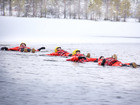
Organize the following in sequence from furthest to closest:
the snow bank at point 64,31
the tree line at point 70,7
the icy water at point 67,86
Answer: the tree line at point 70,7
the snow bank at point 64,31
the icy water at point 67,86

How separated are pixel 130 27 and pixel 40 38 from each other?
13505 mm

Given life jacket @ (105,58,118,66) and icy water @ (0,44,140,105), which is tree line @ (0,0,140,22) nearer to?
life jacket @ (105,58,118,66)

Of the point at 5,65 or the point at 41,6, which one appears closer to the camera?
the point at 5,65

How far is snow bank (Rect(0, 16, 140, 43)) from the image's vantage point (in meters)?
29.8

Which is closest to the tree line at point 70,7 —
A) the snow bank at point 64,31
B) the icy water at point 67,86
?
the snow bank at point 64,31

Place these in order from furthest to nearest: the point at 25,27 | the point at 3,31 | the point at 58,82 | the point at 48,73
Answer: the point at 25,27 < the point at 3,31 < the point at 48,73 < the point at 58,82

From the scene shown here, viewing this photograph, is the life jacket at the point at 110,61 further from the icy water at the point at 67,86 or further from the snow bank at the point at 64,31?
the snow bank at the point at 64,31

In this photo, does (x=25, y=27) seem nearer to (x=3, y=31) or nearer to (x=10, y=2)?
(x=3, y=31)

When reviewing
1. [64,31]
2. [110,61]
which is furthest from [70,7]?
[110,61]

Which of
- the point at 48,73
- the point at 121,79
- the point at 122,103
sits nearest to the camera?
the point at 122,103

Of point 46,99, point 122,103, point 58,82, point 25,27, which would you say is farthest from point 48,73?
point 25,27

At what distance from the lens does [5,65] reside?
1291cm

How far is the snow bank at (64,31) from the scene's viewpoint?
97.7ft

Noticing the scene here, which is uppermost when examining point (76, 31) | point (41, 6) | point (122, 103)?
point (41, 6)
